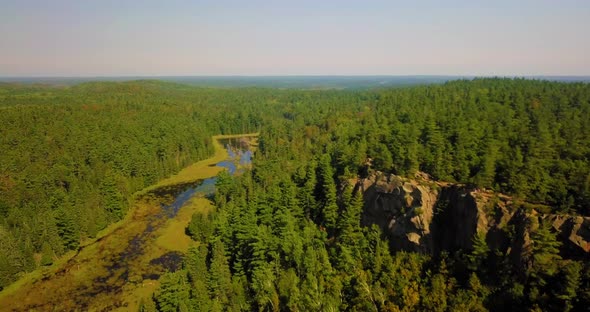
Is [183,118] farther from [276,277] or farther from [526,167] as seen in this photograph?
[526,167]

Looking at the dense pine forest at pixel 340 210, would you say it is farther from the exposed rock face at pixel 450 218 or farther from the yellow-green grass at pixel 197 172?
the yellow-green grass at pixel 197 172

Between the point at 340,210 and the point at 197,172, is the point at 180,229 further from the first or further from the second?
the point at 197,172

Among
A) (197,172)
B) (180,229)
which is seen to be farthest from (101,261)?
(197,172)

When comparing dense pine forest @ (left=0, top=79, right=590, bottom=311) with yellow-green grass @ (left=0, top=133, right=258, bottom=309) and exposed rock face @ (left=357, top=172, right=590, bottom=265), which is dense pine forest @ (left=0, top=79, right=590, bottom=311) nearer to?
exposed rock face @ (left=357, top=172, right=590, bottom=265)

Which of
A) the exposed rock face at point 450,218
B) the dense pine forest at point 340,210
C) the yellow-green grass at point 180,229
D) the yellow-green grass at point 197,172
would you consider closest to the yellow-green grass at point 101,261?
the yellow-green grass at point 180,229

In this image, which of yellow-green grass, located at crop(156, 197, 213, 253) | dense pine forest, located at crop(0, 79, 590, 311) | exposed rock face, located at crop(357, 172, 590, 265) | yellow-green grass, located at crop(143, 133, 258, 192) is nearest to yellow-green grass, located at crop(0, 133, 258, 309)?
yellow-green grass, located at crop(156, 197, 213, 253)

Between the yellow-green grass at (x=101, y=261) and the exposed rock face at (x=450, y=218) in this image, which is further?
the yellow-green grass at (x=101, y=261)
